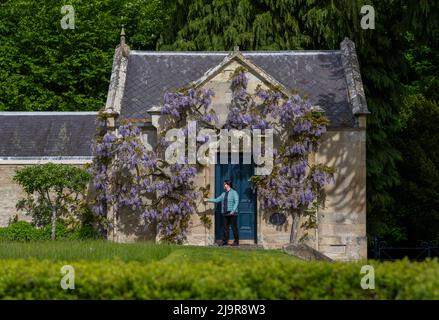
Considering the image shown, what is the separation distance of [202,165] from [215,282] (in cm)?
1086

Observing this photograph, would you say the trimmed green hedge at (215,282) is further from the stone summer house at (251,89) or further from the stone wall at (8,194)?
the stone wall at (8,194)

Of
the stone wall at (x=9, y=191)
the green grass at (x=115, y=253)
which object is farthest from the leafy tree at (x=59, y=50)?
the green grass at (x=115, y=253)

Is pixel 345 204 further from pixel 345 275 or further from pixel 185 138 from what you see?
pixel 345 275

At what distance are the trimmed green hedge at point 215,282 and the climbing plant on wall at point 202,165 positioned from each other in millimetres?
10135

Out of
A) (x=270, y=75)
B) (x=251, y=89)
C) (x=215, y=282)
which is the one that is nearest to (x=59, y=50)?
(x=270, y=75)

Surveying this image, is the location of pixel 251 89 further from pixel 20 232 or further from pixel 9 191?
pixel 9 191

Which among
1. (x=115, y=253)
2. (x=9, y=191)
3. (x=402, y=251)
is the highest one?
(x=9, y=191)

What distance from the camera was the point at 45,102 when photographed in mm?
34875

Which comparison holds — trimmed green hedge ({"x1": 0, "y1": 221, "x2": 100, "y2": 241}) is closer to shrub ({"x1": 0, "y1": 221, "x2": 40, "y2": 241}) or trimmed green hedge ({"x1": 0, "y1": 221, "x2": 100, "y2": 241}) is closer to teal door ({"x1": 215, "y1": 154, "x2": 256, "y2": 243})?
shrub ({"x1": 0, "y1": 221, "x2": 40, "y2": 241})

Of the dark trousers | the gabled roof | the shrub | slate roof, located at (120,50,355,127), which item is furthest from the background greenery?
the shrub

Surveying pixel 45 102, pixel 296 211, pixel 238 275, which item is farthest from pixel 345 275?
pixel 45 102

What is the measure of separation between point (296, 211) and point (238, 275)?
35.2ft

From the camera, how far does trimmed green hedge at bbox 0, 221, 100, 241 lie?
22281 mm

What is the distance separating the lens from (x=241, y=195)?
20.8 meters
